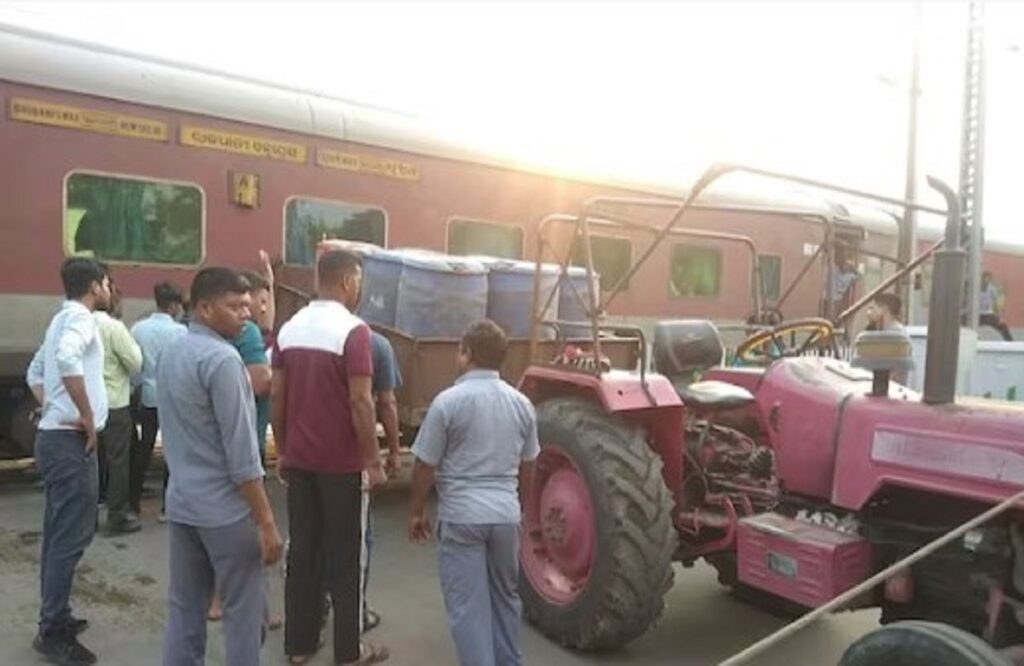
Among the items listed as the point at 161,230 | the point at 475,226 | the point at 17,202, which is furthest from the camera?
the point at 475,226

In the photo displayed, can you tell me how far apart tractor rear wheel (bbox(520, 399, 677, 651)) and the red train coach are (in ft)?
5.38

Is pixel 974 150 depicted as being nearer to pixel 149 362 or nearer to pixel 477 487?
pixel 477 487

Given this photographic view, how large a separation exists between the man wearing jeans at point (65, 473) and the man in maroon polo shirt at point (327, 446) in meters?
0.80

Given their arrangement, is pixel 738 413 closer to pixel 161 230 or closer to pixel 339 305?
pixel 339 305

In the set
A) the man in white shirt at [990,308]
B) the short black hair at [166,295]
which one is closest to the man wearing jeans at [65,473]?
the short black hair at [166,295]

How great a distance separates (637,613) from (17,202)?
16.7 feet

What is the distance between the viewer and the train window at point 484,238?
883cm

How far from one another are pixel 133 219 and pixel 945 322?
578cm

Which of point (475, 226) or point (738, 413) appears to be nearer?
point (738, 413)

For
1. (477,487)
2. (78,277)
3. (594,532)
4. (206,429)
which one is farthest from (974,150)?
(78,277)

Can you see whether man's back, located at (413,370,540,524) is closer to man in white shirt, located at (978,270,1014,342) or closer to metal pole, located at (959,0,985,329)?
metal pole, located at (959,0,985,329)

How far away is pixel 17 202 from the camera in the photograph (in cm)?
662

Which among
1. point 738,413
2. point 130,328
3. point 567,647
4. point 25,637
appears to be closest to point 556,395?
point 738,413

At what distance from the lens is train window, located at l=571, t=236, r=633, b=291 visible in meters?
10.0
